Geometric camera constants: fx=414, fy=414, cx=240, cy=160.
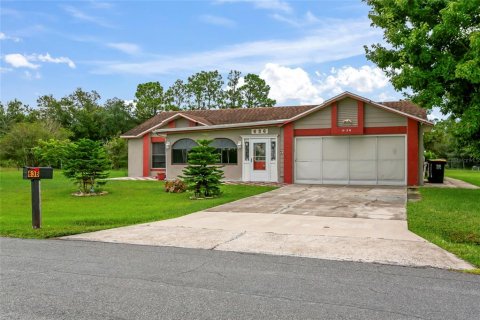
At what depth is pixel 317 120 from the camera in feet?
59.9

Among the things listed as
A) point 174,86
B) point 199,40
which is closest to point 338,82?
point 199,40

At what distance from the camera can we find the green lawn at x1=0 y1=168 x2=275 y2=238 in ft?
27.5

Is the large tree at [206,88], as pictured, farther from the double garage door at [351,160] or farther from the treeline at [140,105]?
the double garage door at [351,160]

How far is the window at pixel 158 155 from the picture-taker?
24922mm

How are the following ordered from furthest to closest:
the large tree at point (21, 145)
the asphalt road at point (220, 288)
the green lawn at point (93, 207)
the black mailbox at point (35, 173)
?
1. the large tree at point (21, 145)
2. the green lawn at point (93, 207)
3. the black mailbox at point (35, 173)
4. the asphalt road at point (220, 288)

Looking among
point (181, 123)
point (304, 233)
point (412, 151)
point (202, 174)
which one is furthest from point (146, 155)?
point (304, 233)

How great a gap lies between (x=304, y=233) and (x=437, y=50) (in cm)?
890

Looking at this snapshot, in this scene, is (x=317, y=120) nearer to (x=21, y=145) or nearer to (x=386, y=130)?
(x=386, y=130)

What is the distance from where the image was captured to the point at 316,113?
719 inches

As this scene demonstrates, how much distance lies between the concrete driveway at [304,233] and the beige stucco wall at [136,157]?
15.0 meters

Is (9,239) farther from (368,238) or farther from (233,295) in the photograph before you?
(368,238)

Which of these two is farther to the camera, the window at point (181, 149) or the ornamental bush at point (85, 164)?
the window at point (181, 149)

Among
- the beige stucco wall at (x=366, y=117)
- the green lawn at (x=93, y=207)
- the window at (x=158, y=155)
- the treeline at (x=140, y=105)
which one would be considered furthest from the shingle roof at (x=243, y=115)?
the treeline at (x=140, y=105)

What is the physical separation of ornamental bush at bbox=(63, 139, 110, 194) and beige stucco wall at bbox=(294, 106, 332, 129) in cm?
855
